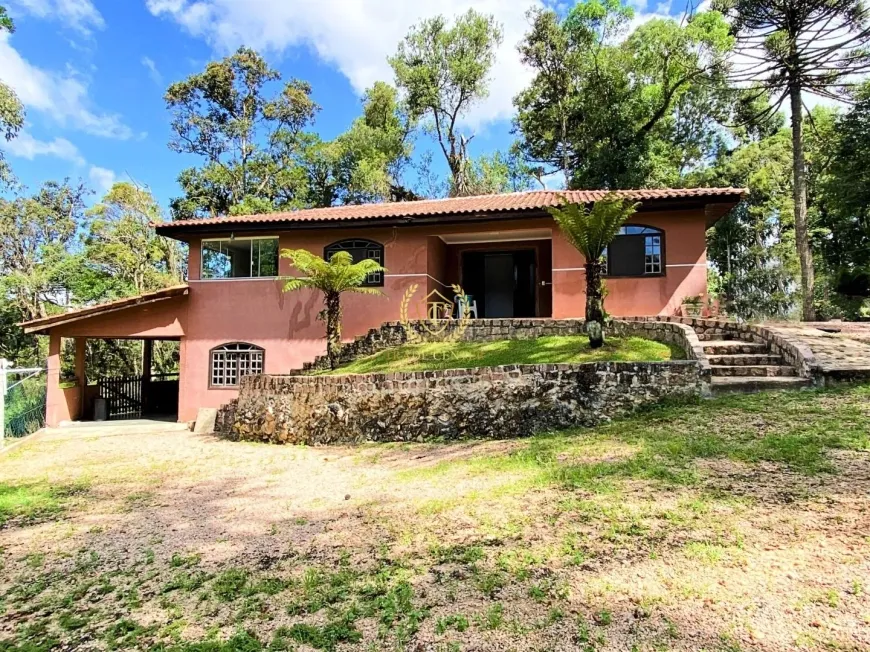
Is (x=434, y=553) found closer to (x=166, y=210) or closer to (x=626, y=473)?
(x=626, y=473)

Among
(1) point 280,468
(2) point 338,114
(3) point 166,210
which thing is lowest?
(1) point 280,468

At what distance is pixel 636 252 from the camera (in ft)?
43.2

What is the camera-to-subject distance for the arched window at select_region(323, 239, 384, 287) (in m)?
14.5

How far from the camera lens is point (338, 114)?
31031mm

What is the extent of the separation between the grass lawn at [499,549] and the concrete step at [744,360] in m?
1.41

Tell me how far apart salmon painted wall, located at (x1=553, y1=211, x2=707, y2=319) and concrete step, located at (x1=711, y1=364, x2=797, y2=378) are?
4881 mm

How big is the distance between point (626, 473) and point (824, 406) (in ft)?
10.9

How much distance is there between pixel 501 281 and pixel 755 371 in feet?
31.7

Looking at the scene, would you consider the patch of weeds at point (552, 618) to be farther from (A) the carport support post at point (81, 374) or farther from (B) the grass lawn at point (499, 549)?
(A) the carport support post at point (81, 374)

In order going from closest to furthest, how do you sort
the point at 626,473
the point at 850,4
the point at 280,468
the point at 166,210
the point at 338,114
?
the point at 626,473 → the point at 280,468 → the point at 850,4 → the point at 166,210 → the point at 338,114

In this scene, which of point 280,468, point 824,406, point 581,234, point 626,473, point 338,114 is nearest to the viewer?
point 626,473

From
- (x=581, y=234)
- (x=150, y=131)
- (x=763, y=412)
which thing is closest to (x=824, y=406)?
(x=763, y=412)

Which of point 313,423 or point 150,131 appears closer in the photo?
point 313,423

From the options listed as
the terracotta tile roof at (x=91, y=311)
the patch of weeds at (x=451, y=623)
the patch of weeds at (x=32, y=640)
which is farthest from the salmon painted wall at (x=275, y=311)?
the patch of weeds at (x=451, y=623)
